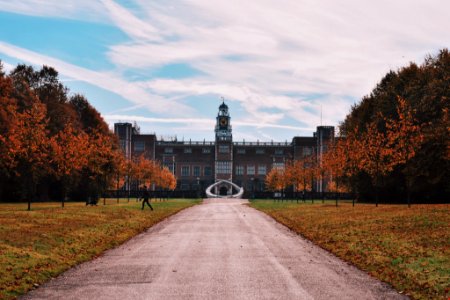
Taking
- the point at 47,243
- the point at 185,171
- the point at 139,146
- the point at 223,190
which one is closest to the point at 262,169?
the point at 223,190

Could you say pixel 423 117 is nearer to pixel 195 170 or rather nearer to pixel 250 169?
pixel 250 169

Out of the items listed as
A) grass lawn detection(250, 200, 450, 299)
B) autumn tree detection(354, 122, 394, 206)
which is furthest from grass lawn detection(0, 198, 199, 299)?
autumn tree detection(354, 122, 394, 206)

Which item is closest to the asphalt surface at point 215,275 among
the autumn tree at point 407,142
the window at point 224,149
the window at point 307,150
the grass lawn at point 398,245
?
the grass lawn at point 398,245

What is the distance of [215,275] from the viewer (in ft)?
49.0

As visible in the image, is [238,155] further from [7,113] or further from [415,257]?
[415,257]

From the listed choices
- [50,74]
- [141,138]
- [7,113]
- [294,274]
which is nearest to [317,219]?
[294,274]

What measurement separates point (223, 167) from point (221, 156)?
9.97 ft

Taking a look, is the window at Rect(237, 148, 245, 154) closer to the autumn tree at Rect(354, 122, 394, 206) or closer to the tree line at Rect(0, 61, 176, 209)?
the tree line at Rect(0, 61, 176, 209)

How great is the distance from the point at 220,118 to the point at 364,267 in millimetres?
152693

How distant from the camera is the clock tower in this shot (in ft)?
541

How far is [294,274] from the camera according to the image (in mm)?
15203

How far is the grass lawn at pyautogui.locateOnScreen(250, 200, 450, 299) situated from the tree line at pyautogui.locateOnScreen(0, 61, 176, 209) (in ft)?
69.9

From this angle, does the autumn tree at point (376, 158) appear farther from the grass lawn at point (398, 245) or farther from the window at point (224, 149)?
the window at point (224, 149)

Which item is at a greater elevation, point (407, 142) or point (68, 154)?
point (407, 142)
